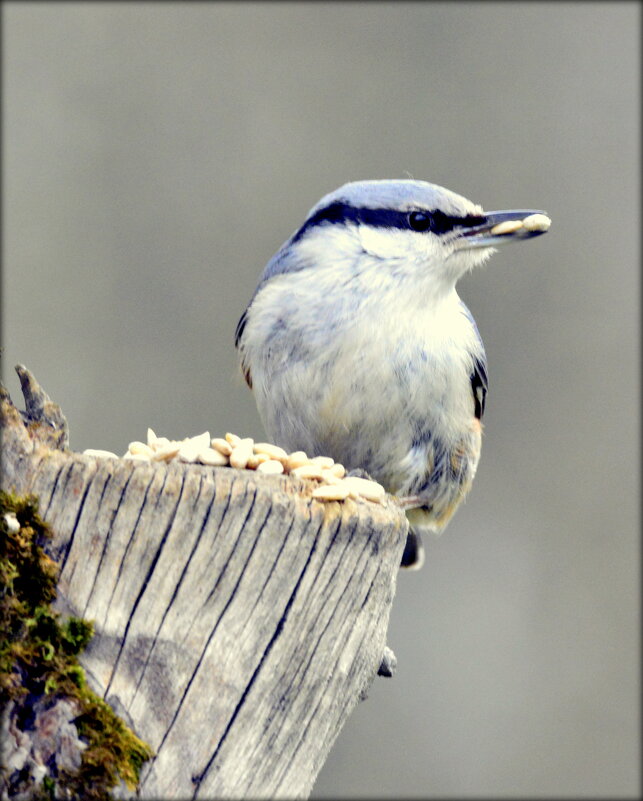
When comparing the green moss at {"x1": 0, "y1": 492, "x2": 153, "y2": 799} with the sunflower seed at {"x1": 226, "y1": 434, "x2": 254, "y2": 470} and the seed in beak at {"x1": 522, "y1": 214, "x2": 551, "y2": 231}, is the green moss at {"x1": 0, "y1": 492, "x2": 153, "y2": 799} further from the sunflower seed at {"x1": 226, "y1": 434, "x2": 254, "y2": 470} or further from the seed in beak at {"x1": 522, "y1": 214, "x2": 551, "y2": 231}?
the seed in beak at {"x1": 522, "y1": 214, "x2": 551, "y2": 231}

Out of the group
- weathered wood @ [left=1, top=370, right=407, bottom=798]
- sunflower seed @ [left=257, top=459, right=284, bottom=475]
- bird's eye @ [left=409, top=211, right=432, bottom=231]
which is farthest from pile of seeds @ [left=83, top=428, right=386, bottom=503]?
bird's eye @ [left=409, top=211, right=432, bottom=231]

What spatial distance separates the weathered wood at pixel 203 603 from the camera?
187 centimetres

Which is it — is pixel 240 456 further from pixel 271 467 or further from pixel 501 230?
pixel 501 230

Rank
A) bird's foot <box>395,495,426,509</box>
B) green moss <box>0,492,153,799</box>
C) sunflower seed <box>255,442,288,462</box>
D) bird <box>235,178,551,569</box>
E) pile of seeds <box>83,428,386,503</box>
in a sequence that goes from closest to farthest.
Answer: green moss <box>0,492,153,799</box>
pile of seeds <box>83,428,386,503</box>
sunflower seed <box>255,442,288,462</box>
bird <box>235,178,551,569</box>
bird's foot <box>395,495,426,509</box>

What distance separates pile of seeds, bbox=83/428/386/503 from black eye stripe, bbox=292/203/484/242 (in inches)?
35.8

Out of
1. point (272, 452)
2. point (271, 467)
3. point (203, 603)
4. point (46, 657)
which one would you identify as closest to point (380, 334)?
point (272, 452)

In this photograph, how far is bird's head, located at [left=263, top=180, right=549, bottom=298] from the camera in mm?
2875

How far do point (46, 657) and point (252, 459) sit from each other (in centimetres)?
55

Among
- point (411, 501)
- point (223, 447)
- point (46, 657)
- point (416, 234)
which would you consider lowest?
point (46, 657)

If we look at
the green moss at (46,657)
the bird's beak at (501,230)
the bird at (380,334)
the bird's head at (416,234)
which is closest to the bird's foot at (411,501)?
the bird at (380,334)

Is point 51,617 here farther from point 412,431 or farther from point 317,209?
point 317,209

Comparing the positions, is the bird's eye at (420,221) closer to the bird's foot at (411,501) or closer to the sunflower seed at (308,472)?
the bird's foot at (411,501)

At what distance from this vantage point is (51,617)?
74.2 inches

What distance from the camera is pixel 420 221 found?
2.90m
